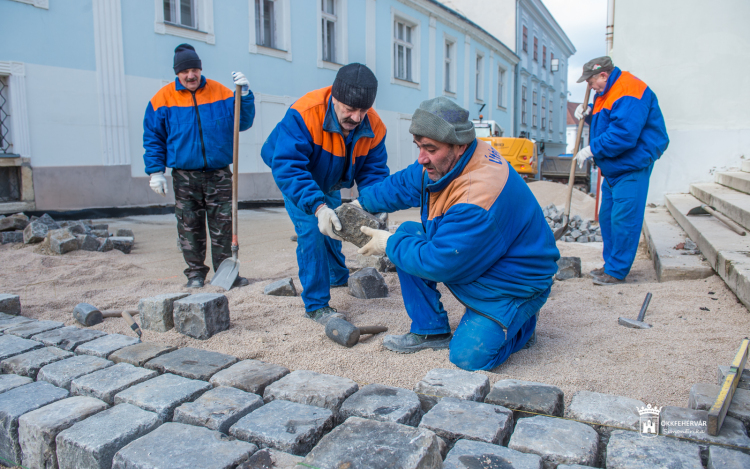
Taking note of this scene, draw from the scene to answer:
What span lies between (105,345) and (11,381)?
406 millimetres

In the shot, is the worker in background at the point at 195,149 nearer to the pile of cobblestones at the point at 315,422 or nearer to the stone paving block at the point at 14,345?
the stone paving block at the point at 14,345

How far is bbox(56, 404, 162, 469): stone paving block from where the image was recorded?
158 cm

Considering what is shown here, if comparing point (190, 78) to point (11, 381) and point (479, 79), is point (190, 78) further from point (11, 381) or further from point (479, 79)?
point (479, 79)

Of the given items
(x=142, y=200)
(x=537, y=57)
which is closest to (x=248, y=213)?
(x=142, y=200)

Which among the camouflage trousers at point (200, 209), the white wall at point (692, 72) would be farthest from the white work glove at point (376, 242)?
the white wall at point (692, 72)

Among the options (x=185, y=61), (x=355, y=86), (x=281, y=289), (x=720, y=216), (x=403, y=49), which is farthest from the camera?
(x=403, y=49)

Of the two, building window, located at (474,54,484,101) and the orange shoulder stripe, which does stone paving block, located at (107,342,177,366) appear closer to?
the orange shoulder stripe

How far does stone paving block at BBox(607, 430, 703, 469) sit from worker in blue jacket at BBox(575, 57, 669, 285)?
2.54 metres

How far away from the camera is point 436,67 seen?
56.7ft

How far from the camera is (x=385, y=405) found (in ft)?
5.92

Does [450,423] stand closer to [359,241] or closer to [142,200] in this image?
[359,241]

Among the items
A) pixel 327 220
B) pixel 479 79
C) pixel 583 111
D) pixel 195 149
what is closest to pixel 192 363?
pixel 327 220

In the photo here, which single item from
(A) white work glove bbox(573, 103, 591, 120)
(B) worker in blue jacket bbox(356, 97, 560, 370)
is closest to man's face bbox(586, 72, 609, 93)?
(A) white work glove bbox(573, 103, 591, 120)

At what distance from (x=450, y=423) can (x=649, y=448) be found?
0.59 meters
